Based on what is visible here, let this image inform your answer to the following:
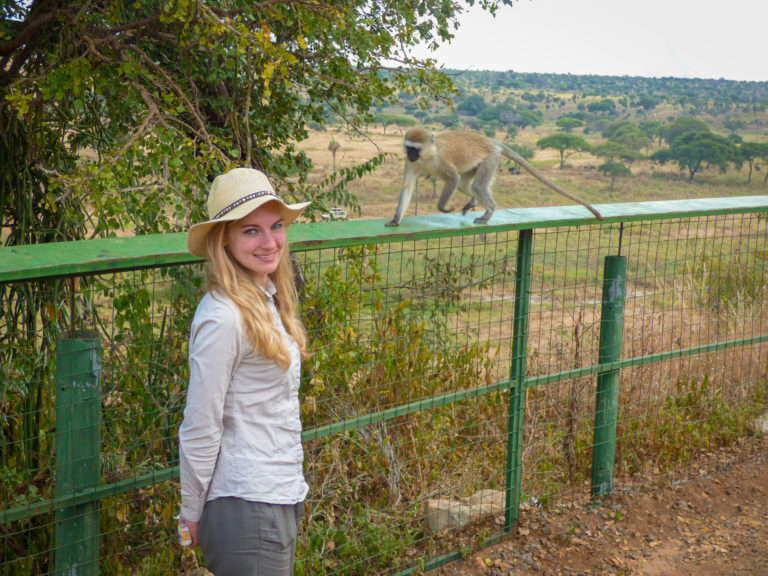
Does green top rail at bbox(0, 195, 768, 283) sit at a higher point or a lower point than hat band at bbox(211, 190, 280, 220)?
lower

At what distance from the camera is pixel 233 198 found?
2.41 m

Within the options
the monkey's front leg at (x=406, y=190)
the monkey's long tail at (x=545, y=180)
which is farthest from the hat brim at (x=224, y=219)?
the monkey's long tail at (x=545, y=180)

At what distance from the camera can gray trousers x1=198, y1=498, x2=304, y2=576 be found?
7.64ft

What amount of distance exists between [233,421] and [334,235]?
113 cm

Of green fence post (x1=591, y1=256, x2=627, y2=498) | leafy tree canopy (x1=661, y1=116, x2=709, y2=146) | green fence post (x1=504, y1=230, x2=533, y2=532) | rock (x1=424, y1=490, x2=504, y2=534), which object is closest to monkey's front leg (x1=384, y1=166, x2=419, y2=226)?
green fence post (x1=504, y1=230, x2=533, y2=532)

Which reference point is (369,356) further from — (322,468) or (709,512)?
(709,512)

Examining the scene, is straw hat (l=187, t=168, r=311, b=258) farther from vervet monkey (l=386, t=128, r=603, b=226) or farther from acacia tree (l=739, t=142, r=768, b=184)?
acacia tree (l=739, t=142, r=768, b=184)

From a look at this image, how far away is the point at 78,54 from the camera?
5.11 meters

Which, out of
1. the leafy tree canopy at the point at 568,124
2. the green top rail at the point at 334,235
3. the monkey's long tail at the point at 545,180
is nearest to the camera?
the green top rail at the point at 334,235

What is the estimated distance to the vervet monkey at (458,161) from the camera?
216 inches

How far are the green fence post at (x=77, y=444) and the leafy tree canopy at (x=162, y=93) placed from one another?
65.5 inches

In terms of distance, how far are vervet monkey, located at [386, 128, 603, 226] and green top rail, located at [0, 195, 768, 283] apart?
1.17 meters

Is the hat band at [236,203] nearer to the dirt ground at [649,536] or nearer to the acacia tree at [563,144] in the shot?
the dirt ground at [649,536]

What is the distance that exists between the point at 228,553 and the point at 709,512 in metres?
3.49
